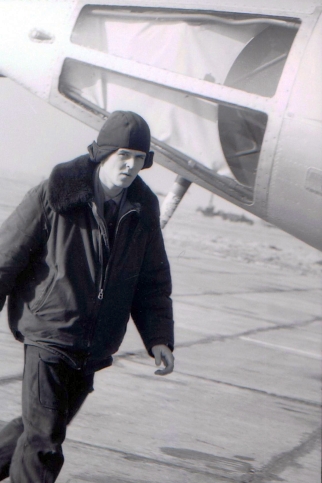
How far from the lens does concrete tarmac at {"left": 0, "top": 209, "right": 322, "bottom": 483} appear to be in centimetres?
445

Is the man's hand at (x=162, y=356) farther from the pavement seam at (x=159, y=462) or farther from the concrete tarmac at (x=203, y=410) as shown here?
the pavement seam at (x=159, y=462)

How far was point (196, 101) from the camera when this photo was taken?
453 centimetres

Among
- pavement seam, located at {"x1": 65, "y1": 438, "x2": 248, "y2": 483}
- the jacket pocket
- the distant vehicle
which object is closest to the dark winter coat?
the jacket pocket

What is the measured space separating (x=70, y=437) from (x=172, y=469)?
0.64 meters

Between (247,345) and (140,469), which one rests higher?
(140,469)

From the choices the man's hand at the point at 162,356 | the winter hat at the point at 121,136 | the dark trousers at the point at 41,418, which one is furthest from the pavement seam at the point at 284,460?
the winter hat at the point at 121,136

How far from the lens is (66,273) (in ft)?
10.1

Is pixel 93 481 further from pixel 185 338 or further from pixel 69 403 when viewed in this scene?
pixel 185 338

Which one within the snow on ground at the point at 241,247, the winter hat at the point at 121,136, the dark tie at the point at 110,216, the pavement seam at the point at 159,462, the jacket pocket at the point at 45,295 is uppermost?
the winter hat at the point at 121,136

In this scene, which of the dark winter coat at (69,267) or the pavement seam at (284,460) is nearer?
the dark winter coat at (69,267)

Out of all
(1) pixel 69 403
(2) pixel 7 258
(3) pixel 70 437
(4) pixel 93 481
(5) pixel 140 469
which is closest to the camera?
(2) pixel 7 258

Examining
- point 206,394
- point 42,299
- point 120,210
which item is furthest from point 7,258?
point 206,394

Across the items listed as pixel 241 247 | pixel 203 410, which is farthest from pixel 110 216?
pixel 241 247

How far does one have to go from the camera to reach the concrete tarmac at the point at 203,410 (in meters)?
4.45
